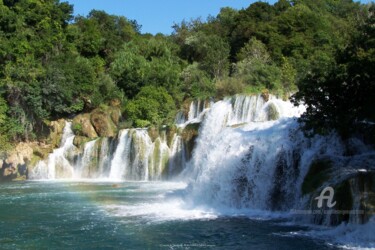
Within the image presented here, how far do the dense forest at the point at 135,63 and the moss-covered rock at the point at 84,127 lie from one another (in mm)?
1740

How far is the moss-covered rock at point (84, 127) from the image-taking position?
35.6 m

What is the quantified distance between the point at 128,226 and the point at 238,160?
5.64m

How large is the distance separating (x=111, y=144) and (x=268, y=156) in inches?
651

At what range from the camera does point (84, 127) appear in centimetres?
3588

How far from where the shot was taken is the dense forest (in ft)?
116

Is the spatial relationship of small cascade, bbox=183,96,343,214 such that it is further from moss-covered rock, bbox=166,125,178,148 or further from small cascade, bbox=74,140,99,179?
small cascade, bbox=74,140,99,179

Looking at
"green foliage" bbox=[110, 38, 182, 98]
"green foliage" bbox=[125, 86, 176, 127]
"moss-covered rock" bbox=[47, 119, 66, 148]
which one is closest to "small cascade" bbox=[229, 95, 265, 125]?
"green foliage" bbox=[125, 86, 176, 127]

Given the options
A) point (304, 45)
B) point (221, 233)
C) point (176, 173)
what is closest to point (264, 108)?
point (176, 173)

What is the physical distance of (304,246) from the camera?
39.7 feet

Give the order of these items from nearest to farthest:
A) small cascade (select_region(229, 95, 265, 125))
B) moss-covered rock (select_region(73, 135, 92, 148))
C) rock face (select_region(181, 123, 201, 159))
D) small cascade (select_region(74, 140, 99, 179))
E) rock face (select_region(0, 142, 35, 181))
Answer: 1. small cascade (select_region(229, 95, 265, 125))
2. rock face (select_region(181, 123, 201, 159))
3. rock face (select_region(0, 142, 35, 181))
4. small cascade (select_region(74, 140, 99, 179))
5. moss-covered rock (select_region(73, 135, 92, 148))

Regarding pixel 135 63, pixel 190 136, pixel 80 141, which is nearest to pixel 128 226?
pixel 190 136

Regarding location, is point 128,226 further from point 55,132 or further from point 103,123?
point 55,132

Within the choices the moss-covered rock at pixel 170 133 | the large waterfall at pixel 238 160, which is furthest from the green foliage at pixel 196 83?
the large waterfall at pixel 238 160

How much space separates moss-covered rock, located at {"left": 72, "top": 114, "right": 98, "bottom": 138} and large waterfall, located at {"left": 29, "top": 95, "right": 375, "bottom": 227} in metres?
2.07
